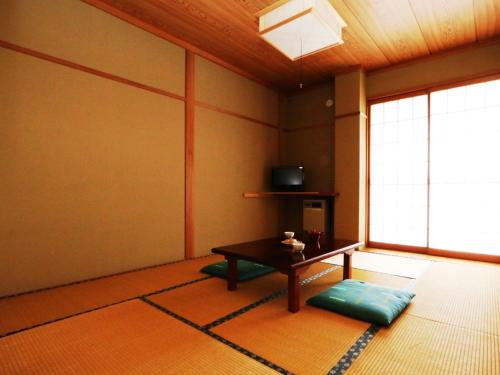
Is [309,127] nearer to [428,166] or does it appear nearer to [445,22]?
[428,166]

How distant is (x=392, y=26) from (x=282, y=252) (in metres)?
3.02

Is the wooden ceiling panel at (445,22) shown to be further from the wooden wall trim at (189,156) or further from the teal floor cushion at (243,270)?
the teal floor cushion at (243,270)

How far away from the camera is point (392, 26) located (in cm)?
338

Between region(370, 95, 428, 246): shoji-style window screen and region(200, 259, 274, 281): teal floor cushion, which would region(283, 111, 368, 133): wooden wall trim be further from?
region(200, 259, 274, 281): teal floor cushion

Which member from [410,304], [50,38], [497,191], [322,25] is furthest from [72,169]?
[497,191]

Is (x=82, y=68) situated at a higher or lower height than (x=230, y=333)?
higher

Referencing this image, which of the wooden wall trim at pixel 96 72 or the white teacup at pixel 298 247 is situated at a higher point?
the wooden wall trim at pixel 96 72

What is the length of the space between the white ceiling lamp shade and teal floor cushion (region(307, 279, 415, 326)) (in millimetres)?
2549

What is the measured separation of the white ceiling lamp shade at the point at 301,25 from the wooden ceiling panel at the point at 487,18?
141 centimetres

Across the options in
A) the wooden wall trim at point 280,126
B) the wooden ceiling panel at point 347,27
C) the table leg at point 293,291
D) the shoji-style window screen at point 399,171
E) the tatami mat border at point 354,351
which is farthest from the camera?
the wooden wall trim at point 280,126

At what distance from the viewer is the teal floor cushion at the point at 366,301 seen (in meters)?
1.92

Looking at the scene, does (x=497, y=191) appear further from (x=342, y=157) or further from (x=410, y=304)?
(x=410, y=304)

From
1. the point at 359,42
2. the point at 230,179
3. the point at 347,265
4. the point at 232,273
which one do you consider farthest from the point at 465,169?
the point at 232,273

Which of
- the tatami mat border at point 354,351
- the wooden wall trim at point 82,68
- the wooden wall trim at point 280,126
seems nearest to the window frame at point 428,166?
the wooden wall trim at point 280,126
